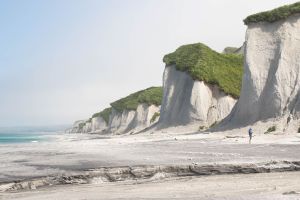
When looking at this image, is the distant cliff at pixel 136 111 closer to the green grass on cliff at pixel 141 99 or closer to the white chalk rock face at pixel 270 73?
the green grass on cliff at pixel 141 99

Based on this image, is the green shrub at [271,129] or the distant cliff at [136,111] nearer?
the green shrub at [271,129]

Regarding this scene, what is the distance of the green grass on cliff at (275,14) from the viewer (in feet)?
127

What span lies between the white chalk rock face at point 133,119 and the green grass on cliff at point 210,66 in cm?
2122

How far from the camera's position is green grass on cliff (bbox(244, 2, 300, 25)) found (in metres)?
38.8

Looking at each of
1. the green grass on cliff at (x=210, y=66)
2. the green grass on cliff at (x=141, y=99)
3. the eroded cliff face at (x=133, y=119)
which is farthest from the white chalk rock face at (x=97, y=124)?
the green grass on cliff at (x=210, y=66)

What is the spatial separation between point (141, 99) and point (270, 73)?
1898 inches

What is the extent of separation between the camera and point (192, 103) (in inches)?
2133

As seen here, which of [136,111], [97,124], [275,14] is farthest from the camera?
[97,124]

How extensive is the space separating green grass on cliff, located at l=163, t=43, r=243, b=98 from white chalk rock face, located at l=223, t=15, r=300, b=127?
47.0 ft

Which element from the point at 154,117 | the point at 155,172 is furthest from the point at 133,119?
the point at 155,172

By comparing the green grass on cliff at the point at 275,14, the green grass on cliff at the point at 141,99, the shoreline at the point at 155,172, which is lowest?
the shoreline at the point at 155,172

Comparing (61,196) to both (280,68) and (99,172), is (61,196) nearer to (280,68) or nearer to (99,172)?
(99,172)

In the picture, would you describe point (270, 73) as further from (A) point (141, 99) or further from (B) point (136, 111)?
(A) point (141, 99)

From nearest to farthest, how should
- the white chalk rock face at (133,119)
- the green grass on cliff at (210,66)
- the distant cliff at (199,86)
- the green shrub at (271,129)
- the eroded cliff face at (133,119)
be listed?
1. the green shrub at (271,129)
2. the distant cliff at (199,86)
3. the green grass on cliff at (210,66)
4. the eroded cliff face at (133,119)
5. the white chalk rock face at (133,119)
